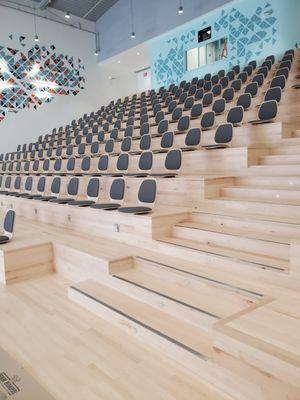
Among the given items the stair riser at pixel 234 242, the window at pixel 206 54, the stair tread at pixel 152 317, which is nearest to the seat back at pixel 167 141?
the stair riser at pixel 234 242

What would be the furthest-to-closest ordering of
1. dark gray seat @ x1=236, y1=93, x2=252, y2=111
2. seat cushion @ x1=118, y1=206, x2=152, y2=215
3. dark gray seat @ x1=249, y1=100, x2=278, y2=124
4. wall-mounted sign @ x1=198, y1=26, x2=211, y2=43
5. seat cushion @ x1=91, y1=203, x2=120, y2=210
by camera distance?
wall-mounted sign @ x1=198, y1=26, x2=211, y2=43, dark gray seat @ x1=236, y1=93, x2=252, y2=111, dark gray seat @ x1=249, y1=100, x2=278, y2=124, seat cushion @ x1=91, y1=203, x2=120, y2=210, seat cushion @ x1=118, y1=206, x2=152, y2=215

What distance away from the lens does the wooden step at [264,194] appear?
7.48 ft

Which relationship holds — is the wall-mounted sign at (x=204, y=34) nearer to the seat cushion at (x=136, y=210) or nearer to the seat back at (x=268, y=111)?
the seat back at (x=268, y=111)

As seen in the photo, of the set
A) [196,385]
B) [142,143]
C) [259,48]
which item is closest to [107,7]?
[259,48]

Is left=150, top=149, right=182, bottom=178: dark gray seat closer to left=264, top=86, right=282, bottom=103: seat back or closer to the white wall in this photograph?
left=264, top=86, right=282, bottom=103: seat back

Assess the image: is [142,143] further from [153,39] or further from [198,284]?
[153,39]

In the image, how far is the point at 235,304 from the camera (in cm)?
161

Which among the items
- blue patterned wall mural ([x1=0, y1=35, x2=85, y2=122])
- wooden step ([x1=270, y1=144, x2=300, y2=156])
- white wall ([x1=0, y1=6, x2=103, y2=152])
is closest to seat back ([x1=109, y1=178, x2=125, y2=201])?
wooden step ([x1=270, y1=144, x2=300, y2=156])

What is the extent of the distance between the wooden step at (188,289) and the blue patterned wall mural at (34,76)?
7.52 meters

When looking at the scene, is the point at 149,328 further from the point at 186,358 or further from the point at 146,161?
the point at 146,161

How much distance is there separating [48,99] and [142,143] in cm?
587

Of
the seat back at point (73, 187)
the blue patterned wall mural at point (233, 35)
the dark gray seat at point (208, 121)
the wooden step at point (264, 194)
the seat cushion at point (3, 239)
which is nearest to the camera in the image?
the wooden step at point (264, 194)

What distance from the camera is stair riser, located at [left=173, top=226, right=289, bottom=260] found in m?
1.85

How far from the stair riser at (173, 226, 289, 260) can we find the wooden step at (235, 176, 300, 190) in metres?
0.66
